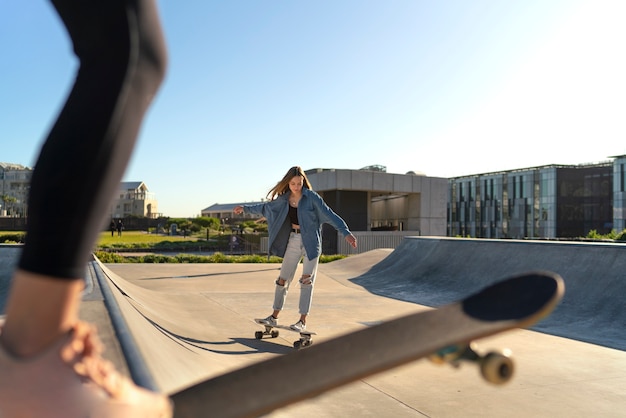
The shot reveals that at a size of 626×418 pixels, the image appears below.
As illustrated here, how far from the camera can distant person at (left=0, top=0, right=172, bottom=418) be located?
0.76 metres

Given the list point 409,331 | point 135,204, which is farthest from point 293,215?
point 135,204

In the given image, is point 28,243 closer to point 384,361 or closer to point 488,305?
point 384,361

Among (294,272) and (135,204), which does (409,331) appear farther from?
(135,204)

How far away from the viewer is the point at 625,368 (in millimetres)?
3674

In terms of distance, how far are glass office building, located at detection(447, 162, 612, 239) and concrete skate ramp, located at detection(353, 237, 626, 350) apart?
181 ft

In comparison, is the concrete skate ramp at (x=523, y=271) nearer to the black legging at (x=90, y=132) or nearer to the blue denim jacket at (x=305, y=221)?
the blue denim jacket at (x=305, y=221)

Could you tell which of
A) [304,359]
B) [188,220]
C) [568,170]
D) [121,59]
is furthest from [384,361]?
[568,170]

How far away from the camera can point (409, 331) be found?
1067 mm

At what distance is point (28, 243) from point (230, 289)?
789 centimetres

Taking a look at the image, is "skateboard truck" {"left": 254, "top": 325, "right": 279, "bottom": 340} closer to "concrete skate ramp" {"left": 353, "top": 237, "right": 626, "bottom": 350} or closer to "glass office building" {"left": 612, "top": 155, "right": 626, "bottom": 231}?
"concrete skate ramp" {"left": 353, "top": 237, "right": 626, "bottom": 350}

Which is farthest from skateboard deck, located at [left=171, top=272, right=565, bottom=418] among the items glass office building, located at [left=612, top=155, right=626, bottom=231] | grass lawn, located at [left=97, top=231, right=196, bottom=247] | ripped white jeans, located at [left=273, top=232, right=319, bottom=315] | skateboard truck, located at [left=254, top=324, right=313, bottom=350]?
glass office building, located at [left=612, top=155, right=626, bottom=231]

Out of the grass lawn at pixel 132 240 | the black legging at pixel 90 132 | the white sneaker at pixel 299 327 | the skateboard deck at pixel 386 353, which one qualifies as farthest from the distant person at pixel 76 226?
the grass lawn at pixel 132 240

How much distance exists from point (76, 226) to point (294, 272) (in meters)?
4.10

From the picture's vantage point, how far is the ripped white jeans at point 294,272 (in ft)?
15.5
